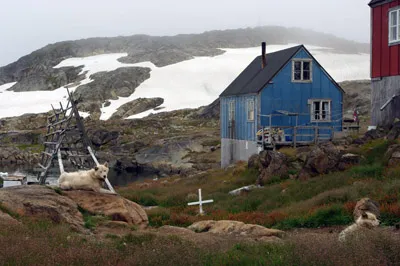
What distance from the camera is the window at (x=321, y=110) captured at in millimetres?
35406

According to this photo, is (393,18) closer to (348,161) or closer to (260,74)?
(348,161)

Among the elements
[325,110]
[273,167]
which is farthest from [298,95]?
[273,167]

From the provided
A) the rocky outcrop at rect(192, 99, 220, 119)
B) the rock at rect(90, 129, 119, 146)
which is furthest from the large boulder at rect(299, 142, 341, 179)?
the rocky outcrop at rect(192, 99, 220, 119)

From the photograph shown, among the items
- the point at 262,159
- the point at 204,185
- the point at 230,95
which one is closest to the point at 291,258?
the point at 262,159

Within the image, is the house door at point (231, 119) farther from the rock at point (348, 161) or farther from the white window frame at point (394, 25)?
the rock at point (348, 161)

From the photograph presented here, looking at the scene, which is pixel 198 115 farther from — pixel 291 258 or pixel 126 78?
pixel 291 258

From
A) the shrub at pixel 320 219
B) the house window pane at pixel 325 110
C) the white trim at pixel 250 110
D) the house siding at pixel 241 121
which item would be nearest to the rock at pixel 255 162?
the house siding at pixel 241 121

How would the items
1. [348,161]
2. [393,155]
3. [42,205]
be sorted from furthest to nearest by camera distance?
[348,161]
[393,155]
[42,205]

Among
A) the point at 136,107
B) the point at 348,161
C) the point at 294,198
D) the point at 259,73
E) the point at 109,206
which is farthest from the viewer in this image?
the point at 136,107

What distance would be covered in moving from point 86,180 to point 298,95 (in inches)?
881

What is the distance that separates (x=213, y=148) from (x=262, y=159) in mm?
26602

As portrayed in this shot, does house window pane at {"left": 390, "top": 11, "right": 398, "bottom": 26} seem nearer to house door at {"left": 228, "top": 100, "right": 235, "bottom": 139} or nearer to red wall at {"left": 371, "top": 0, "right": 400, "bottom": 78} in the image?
red wall at {"left": 371, "top": 0, "right": 400, "bottom": 78}

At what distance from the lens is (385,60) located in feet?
84.3

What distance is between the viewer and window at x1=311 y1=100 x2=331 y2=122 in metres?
35.4
